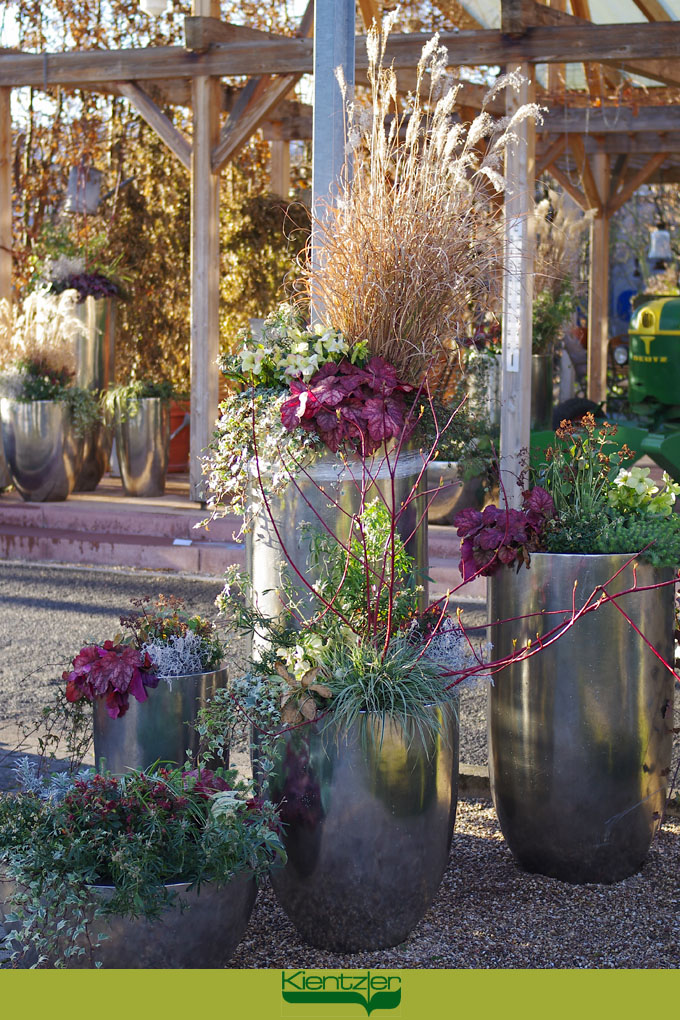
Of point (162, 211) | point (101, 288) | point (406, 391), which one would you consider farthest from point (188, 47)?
point (406, 391)

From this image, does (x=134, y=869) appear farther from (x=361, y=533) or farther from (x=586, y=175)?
(x=586, y=175)

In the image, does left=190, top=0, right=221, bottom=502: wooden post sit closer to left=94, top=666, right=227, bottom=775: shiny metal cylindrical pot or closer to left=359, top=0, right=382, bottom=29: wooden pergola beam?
left=359, top=0, right=382, bottom=29: wooden pergola beam

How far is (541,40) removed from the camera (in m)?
6.43

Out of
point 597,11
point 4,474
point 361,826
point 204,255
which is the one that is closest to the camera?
point 361,826

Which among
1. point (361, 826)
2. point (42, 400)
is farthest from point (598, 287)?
A: point (361, 826)

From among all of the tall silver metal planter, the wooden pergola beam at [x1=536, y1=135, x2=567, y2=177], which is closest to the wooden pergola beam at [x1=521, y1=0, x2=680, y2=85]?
the wooden pergola beam at [x1=536, y1=135, x2=567, y2=177]

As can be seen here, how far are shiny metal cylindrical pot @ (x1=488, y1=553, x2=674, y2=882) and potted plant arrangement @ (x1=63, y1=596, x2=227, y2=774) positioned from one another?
757mm

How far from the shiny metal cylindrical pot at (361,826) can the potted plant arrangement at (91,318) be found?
20.2ft

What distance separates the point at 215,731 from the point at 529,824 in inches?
32.6

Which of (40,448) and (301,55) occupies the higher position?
(301,55)

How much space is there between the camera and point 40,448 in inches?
310

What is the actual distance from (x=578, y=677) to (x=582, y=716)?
0.31ft

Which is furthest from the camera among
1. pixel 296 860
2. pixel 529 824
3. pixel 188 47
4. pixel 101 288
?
pixel 101 288
